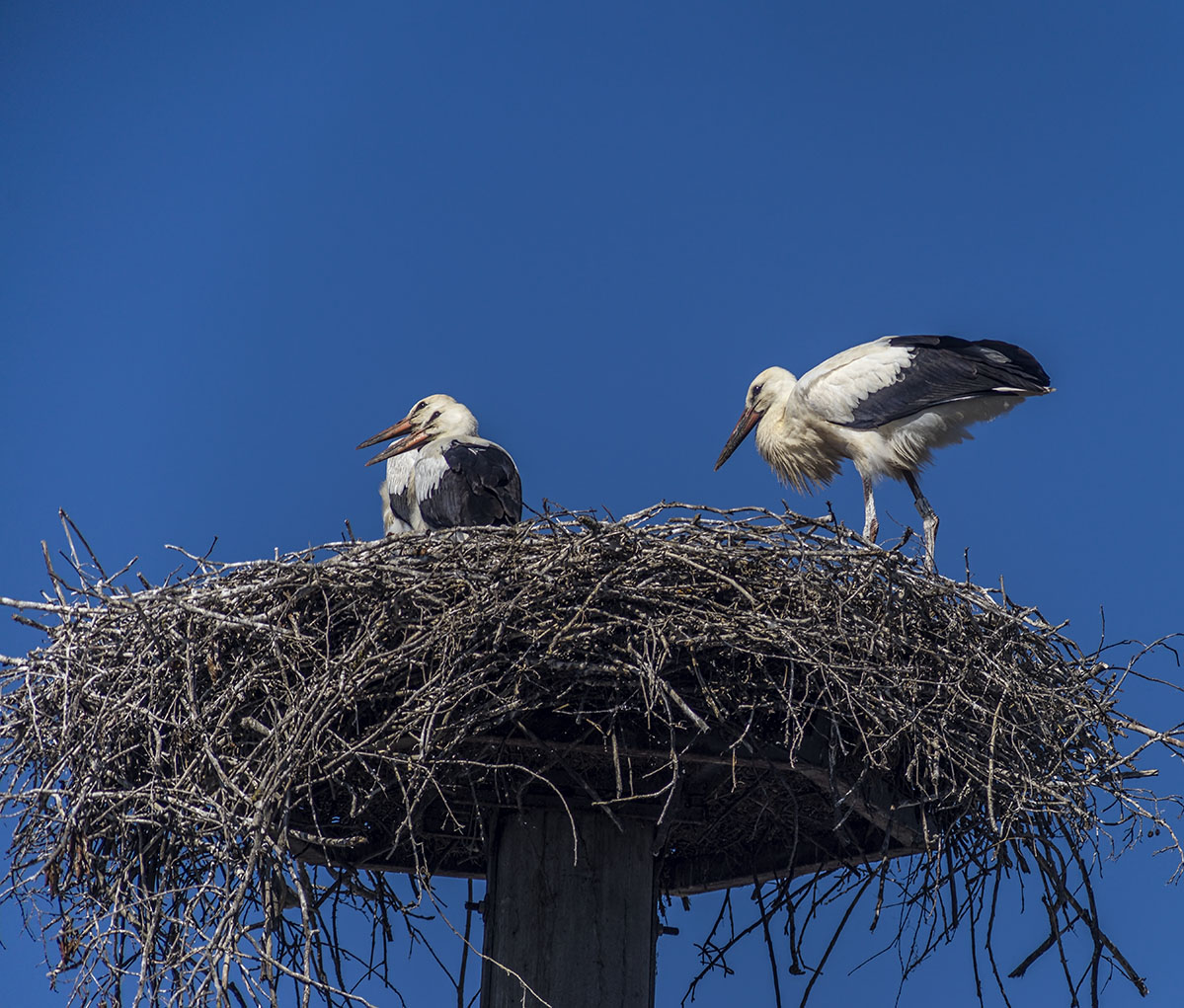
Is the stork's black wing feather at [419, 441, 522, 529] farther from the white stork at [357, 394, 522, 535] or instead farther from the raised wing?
the raised wing

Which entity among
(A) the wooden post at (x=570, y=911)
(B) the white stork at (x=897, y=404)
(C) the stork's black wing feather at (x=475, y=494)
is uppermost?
(B) the white stork at (x=897, y=404)

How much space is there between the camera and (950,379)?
645 cm

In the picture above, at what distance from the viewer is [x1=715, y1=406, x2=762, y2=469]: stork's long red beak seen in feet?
23.3

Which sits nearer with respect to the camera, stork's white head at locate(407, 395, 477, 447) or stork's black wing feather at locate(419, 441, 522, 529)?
stork's black wing feather at locate(419, 441, 522, 529)

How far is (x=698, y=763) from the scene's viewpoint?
395 cm

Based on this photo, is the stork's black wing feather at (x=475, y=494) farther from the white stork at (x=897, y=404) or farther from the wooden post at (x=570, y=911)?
the wooden post at (x=570, y=911)

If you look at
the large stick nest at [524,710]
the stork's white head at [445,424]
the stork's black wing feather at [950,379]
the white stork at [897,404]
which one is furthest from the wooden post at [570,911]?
the stork's white head at [445,424]

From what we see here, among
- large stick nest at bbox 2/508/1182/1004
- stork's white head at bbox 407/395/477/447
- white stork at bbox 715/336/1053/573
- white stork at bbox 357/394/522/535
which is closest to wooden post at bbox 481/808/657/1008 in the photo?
large stick nest at bbox 2/508/1182/1004

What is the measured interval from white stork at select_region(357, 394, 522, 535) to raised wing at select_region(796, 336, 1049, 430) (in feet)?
4.80

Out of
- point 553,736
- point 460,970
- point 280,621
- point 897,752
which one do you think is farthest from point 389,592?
point 897,752

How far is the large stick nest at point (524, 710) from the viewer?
11.8 feet

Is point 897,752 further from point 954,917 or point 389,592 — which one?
point 389,592

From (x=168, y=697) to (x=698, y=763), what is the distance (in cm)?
138

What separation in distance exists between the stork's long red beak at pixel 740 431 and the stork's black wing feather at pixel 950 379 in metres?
0.64
